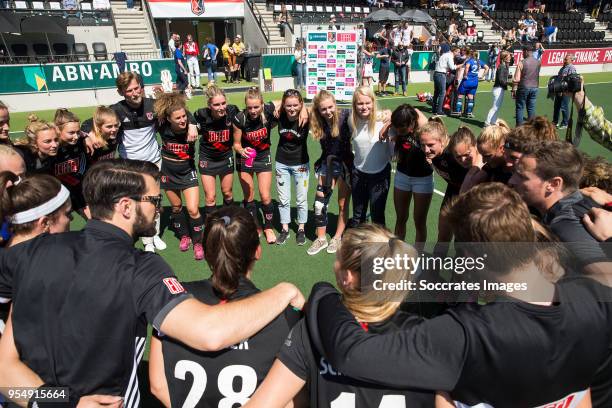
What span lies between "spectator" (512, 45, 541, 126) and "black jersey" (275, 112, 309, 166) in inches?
297

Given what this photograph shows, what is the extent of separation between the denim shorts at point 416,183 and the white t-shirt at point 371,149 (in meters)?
0.26

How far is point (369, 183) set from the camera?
15.4 feet

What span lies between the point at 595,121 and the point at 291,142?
10.4 feet

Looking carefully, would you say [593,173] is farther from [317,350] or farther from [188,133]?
[188,133]

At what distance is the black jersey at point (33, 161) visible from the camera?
3.92 metres

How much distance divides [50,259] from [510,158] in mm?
3071

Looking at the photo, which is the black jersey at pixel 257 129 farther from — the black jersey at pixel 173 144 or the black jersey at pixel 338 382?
the black jersey at pixel 338 382

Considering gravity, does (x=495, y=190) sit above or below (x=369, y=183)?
above

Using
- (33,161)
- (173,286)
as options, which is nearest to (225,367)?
(173,286)

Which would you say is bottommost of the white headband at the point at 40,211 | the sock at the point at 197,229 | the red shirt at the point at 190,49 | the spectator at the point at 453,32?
the sock at the point at 197,229

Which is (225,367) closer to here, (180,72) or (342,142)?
(342,142)

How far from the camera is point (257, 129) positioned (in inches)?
206

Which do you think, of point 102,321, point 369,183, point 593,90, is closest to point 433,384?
point 102,321

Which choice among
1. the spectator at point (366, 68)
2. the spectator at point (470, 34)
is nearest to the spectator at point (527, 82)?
the spectator at point (366, 68)
